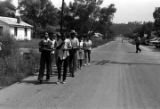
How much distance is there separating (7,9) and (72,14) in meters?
27.5

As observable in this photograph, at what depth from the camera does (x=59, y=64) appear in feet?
39.1

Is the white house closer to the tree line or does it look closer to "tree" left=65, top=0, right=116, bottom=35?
the tree line

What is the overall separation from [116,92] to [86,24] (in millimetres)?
72135

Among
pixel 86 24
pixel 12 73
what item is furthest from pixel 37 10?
pixel 12 73

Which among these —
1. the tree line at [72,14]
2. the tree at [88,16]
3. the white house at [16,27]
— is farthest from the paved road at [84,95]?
the tree at [88,16]

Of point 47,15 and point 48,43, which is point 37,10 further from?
point 48,43

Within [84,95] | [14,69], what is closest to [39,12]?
[14,69]

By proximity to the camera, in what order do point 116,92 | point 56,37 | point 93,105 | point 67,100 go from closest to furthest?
point 93,105 < point 67,100 < point 116,92 < point 56,37

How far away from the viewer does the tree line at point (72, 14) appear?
3255 inches

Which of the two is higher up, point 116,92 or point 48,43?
point 48,43

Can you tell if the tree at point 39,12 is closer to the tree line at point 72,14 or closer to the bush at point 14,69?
the tree line at point 72,14

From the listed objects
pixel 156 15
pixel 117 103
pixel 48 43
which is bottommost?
pixel 117 103

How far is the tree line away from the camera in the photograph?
8269 cm

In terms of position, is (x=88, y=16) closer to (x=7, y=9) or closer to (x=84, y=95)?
(x=7, y=9)
